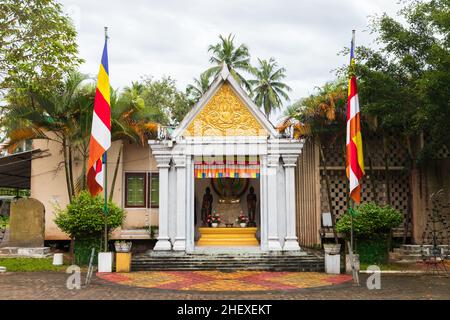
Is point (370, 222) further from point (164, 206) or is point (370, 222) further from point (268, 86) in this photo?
point (268, 86)

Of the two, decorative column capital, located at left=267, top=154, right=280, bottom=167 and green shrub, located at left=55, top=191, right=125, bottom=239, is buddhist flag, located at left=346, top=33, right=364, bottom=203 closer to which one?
decorative column capital, located at left=267, top=154, right=280, bottom=167

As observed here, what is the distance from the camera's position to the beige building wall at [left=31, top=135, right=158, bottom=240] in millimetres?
17359

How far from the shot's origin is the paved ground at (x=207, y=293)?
946 centimetres

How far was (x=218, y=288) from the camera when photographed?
10391 millimetres

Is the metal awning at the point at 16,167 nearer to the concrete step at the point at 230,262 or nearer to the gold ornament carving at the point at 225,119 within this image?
the gold ornament carving at the point at 225,119

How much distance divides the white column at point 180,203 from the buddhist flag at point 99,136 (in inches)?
120

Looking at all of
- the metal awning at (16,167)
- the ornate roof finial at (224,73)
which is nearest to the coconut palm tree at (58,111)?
the metal awning at (16,167)

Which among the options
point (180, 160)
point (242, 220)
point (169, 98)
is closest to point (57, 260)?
point (180, 160)

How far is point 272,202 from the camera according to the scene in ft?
47.4

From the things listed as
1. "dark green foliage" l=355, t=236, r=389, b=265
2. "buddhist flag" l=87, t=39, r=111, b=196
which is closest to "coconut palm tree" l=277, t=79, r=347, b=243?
"dark green foliage" l=355, t=236, r=389, b=265

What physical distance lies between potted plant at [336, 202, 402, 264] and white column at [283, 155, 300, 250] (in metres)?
1.31

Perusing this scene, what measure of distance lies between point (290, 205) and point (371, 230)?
7.96ft

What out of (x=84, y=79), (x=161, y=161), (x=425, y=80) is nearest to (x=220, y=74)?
(x=161, y=161)
